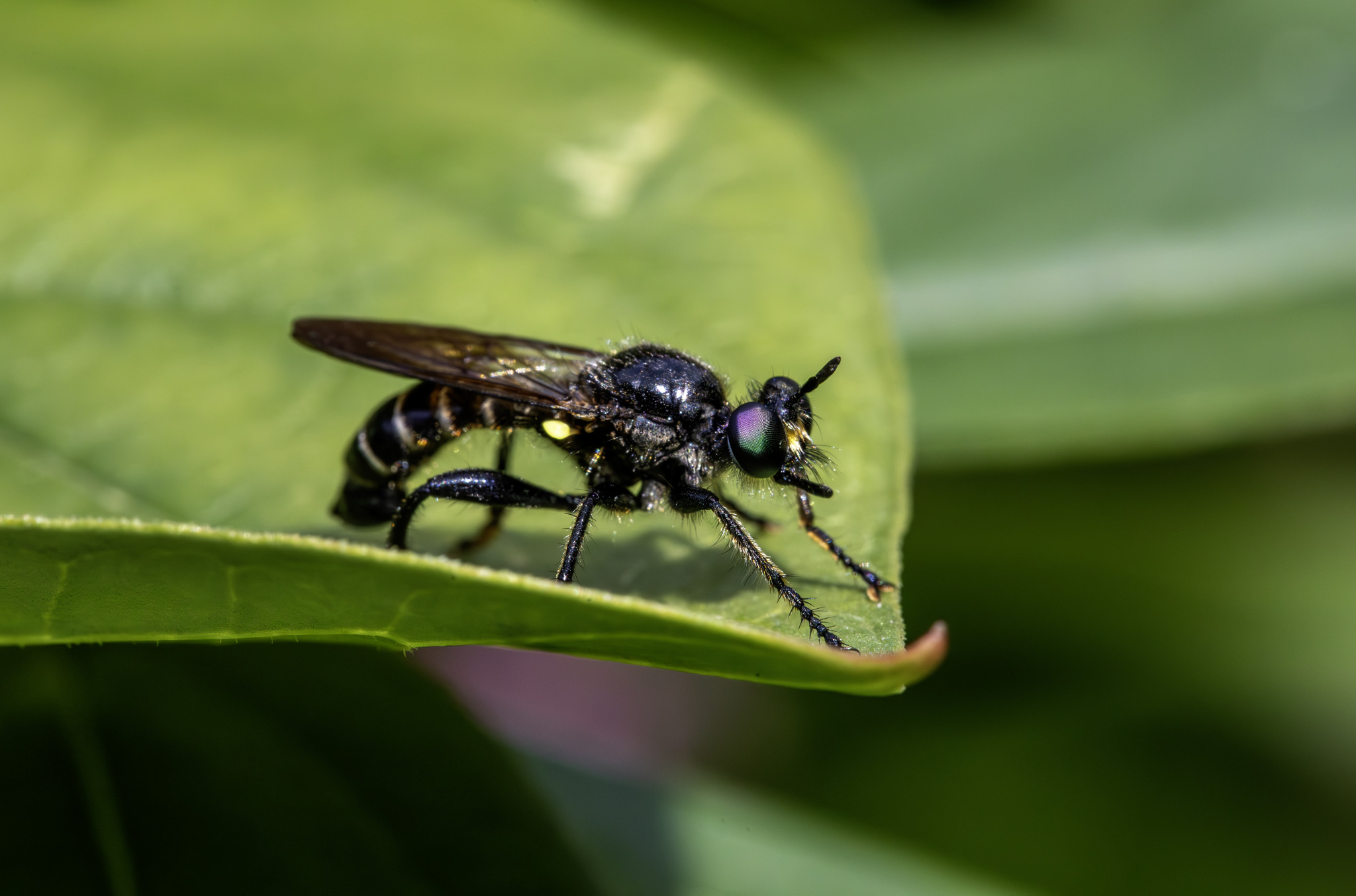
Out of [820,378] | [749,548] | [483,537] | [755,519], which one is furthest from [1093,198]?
[483,537]

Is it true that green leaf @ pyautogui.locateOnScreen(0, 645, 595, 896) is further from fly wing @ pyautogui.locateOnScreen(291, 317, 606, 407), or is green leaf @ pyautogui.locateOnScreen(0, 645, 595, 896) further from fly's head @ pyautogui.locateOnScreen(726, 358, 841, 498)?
fly's head @ pyautogui.locateOnScreen(726, 358, 841, 498)

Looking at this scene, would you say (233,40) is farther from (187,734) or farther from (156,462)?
(187,734)

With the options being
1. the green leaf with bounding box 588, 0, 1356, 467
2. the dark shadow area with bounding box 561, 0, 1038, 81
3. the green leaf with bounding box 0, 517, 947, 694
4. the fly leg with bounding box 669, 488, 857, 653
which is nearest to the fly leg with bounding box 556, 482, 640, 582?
the fly leg with bounding box 669, 488, 857, 653

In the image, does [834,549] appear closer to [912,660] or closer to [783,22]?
[912,660]

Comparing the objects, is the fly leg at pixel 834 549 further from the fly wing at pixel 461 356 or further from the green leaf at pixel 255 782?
the green leaf at pixel 255 782

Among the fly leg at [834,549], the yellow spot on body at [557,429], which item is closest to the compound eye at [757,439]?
the fly leg at [834,549]

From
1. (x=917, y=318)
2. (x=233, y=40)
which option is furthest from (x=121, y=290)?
(x=917, y=318)

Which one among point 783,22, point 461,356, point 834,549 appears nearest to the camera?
point 834,549
